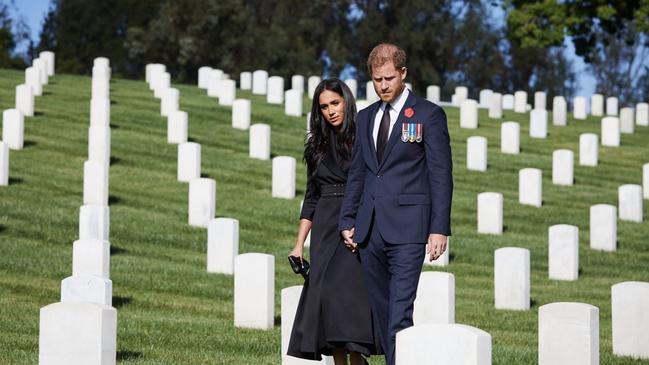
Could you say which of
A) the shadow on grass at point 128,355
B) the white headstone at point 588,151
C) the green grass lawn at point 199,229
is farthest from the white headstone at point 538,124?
the shadow on grass at point 128,355

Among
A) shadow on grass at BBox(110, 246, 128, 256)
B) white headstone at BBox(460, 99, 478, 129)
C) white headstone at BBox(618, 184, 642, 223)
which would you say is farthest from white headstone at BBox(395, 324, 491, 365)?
white headstone at BBox(460, 99, 478, 129)

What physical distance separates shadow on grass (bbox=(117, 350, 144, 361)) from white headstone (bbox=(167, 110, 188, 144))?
50.3 ft

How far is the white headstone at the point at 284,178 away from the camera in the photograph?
21.3m

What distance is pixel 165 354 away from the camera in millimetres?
10172

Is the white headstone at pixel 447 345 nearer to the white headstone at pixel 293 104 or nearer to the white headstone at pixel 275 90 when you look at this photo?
the white headstone at pixel 293 104

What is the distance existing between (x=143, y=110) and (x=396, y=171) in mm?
22222

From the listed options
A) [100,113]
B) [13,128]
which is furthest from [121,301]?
[100,113]

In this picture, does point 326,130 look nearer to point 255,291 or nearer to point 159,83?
point 255,291

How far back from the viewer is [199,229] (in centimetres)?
1873

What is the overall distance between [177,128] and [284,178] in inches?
184

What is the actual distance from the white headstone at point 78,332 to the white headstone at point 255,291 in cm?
441

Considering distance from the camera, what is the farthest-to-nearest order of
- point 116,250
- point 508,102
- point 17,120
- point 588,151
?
1. point 508,102
2. point 588,151
3. point 17,120
4. point 116,250

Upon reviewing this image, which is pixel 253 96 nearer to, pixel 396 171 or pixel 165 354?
pixel 165 354

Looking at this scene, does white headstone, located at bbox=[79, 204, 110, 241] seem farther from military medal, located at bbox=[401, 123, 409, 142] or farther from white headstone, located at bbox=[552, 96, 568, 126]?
white headstone, located at bbox=[552, 96, 568, 126]
